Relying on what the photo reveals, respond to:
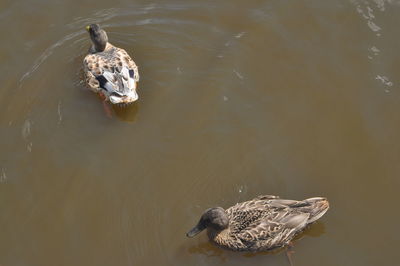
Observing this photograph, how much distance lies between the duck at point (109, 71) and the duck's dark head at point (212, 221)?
217cm

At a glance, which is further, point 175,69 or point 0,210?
point 175,69

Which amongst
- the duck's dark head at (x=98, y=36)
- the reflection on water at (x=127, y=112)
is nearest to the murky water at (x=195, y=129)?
the reflection on water at (x=127, y=112)

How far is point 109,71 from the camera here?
8.80 m

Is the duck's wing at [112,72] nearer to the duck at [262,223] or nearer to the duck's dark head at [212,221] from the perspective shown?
the duck's dark head at [212,221]

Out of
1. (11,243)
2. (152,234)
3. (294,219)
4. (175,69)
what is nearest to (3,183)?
(11,243)

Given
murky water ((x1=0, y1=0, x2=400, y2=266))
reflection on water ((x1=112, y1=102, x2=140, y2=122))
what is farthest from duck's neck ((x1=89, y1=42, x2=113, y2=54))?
reflection on water ((x1=112, y1=102, x2=140, y2=122))

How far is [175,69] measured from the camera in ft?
30.3

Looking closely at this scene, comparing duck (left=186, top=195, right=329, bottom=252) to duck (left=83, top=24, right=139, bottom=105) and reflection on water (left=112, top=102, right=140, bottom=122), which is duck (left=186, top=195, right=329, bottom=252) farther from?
duck (left=83, top=24, right=139, bottom=105)

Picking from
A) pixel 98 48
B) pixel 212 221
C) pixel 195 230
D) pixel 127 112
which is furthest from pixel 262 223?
pixel 98 48

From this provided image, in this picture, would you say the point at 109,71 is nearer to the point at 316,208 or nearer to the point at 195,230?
the point at 195,230

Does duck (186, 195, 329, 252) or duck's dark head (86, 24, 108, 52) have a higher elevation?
duck's dark head (86, 24, 108, 52)

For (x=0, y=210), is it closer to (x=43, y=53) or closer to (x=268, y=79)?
(x=43, y=53)

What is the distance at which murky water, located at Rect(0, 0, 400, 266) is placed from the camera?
25.3ft

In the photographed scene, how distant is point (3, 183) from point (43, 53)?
7.99ft
